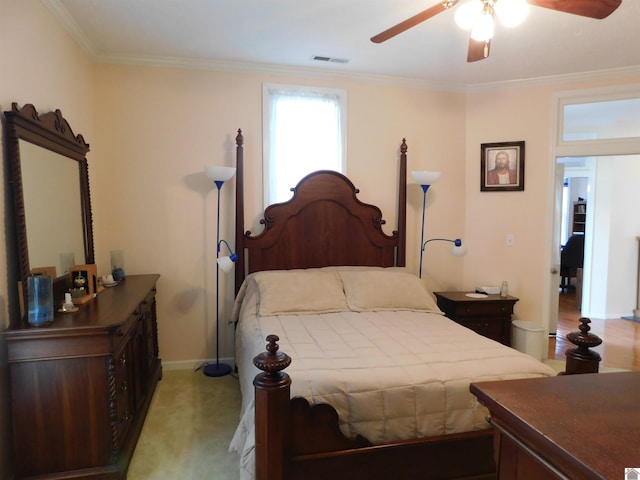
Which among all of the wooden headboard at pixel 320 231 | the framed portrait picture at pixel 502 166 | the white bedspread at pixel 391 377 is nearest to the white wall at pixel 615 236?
the framed portrait picture at pixel 502 166

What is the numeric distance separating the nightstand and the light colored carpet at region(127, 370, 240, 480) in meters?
2.00

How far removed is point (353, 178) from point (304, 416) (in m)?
2.52

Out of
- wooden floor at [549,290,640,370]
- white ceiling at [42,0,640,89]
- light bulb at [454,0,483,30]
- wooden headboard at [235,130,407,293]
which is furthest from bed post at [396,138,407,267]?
light bulb at [454,0,483,30]

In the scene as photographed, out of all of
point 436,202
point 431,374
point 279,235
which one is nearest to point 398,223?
point 436,202

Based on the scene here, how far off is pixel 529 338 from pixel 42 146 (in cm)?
397

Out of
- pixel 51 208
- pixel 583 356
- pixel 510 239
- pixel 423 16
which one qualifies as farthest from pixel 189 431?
pixel 510 239

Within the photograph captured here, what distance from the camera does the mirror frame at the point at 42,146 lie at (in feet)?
6.31

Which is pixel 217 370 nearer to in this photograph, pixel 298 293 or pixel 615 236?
pixel 298 293

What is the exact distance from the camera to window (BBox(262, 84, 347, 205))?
3531mm

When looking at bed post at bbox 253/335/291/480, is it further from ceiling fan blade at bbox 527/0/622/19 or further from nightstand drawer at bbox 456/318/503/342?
nightstand drawer at bbox 456/318/503/342

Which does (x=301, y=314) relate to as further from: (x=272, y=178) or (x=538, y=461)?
(x=538, y=461)

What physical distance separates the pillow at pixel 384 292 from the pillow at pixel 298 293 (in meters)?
0.09

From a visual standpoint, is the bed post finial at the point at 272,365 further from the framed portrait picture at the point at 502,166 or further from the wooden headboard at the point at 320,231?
the framed portrait picture at the point at 502,166

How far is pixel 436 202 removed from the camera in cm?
395
